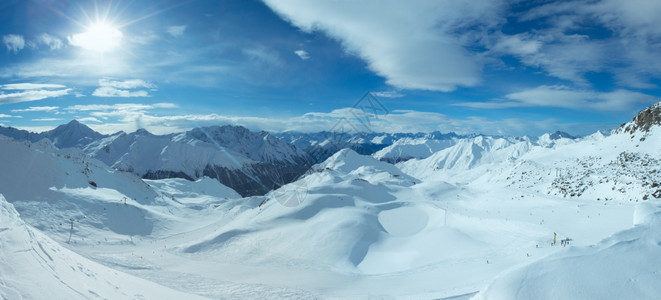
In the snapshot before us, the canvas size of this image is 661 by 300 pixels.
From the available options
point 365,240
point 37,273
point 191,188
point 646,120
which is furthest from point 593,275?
A: point 191,188

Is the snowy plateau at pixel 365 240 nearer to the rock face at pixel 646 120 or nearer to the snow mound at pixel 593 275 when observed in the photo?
the snow mound at pixel 593 275

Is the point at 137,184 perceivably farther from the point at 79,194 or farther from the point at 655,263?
the point at 655,263

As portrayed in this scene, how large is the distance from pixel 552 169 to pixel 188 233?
61081 millimetres

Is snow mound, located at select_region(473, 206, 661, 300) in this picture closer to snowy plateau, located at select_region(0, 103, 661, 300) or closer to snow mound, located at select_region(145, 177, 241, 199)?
snowy plateau, located at select_region(0, 103, 661, 300)

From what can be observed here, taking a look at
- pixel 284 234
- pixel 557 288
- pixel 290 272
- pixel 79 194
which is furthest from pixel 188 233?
pixel 557 288

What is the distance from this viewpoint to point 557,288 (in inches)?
350

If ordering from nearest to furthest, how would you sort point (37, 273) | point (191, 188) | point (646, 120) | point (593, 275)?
point (37, 273), point (593, 275), point (646, 120), point (191, 188)

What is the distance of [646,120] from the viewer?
48094 mm

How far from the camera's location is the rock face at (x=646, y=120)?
46.5 metres

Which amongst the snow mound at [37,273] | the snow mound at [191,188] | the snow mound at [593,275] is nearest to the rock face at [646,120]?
the snow mound at [593,275]

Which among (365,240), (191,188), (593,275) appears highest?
(593,275)

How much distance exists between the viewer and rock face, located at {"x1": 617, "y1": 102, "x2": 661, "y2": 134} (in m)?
46.5

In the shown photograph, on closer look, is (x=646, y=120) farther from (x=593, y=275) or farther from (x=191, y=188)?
(x=191, y=188)

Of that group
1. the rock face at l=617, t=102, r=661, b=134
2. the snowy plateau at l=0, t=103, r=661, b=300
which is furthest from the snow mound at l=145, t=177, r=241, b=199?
the rock face at l=617, t=102, r=661, b=134
